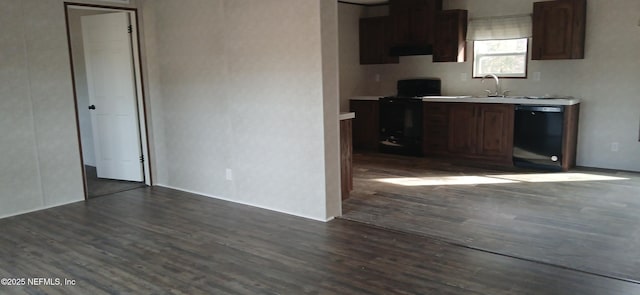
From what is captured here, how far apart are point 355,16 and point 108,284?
20.2 feet

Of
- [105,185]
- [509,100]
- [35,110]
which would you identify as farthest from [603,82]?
[35,110]

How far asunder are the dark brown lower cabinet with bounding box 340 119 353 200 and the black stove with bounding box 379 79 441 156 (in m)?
2.60

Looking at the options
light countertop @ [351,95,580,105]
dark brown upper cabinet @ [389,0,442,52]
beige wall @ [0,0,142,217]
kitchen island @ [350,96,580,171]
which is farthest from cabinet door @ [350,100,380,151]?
beige wall @ [0,0,142,217]

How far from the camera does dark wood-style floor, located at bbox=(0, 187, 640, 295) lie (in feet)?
9.97

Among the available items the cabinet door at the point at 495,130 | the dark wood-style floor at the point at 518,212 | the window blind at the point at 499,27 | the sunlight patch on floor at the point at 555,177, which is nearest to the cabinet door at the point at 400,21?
the window blind at the point at 499,27

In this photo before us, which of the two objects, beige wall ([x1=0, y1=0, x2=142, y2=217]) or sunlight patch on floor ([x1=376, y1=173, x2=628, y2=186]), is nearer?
beige wall ([x1=0, y1=0, x2=142, y2=217])

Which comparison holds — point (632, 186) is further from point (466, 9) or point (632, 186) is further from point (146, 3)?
point (146, 3)

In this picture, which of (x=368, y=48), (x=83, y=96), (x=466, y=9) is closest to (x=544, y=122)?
(x=466, y=9)

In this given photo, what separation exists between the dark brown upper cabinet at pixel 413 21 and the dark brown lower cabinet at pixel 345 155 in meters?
3.12

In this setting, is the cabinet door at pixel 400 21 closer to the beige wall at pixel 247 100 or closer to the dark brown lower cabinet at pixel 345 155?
the dark brown lower cabinet at pixel 345 155

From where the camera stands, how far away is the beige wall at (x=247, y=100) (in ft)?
13.8

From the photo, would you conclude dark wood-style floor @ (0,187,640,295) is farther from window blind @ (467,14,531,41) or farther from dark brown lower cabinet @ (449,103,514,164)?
window blind @ (467,14,531,41)

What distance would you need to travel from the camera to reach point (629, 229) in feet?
12.9

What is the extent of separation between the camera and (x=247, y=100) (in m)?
4.73
